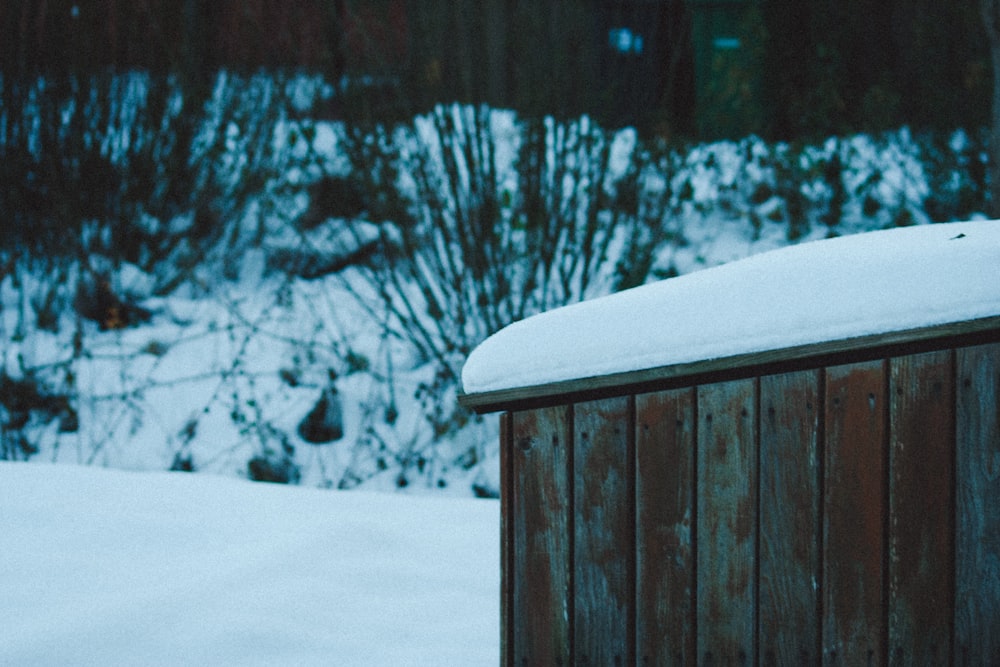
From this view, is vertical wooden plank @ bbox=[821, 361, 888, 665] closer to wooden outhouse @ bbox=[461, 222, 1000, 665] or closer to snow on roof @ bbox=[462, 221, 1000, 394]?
wooden outhouse @ bbox=[461, 222, 1000, 665]

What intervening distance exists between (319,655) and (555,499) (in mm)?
942

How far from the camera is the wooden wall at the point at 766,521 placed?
6.81 feet

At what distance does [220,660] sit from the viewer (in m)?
2.71

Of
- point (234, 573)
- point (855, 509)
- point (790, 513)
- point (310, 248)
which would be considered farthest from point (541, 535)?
point (310, 248)

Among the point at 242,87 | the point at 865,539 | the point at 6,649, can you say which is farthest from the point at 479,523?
the point at 242,87

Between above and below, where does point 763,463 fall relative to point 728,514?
above

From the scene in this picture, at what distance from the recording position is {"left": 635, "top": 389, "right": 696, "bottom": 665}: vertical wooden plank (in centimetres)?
218

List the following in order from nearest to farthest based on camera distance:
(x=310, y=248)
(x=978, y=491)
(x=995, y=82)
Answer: (x=978, y=491) → (x=995, y=82) → (x=310, y=248)

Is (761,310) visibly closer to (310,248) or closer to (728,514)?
(728,514)

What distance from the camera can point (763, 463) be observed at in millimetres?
2145

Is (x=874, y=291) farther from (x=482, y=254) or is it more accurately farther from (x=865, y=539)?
(x=482, y=254)

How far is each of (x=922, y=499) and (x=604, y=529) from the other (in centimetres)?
64

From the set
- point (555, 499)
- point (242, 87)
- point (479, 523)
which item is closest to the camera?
point (555, 499)

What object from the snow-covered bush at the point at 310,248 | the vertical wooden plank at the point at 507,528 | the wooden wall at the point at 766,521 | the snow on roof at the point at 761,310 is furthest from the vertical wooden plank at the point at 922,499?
the snow-covered bush at the point at 310,248
